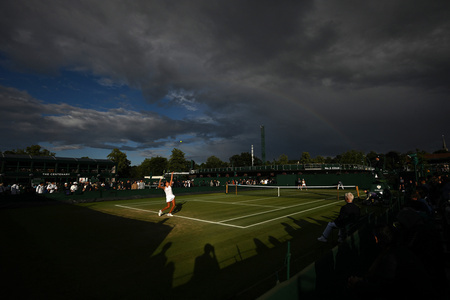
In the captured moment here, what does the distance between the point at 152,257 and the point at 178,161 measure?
93439 mm

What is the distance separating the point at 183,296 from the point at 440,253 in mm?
4565

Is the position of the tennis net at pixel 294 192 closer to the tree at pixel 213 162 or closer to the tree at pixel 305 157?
the tree at pixel 305 157

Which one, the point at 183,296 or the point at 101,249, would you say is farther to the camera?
the point at 101,249

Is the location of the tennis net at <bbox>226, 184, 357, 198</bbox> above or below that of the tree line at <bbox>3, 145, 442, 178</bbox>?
below

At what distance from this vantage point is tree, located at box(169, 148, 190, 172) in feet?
318

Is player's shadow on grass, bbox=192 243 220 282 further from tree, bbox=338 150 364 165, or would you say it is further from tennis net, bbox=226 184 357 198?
tree, bbox=338 150 364 165

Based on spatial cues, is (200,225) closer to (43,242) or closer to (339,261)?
(43,242)

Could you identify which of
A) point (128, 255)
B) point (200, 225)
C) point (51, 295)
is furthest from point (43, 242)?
point (200, 225)

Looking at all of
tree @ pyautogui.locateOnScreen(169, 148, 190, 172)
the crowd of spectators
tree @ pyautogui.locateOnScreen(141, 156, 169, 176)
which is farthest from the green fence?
tree @ pyautogui.locateOnScreen(141, 156, 169, 176)

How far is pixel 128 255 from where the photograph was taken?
6891mm

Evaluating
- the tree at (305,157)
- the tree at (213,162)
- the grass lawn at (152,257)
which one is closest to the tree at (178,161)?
the tree at (213,162)

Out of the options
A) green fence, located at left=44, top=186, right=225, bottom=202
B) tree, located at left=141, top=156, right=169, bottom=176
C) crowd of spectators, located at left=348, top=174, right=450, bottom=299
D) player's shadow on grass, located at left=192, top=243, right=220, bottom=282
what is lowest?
player's shadow on grass, located at left=192, top=243, right=220, bottom=282

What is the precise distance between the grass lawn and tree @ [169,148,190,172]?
282ft

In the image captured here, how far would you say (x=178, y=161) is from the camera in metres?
98.4
